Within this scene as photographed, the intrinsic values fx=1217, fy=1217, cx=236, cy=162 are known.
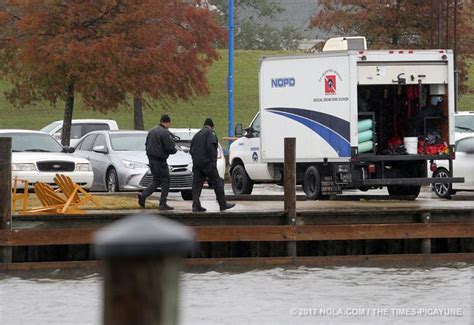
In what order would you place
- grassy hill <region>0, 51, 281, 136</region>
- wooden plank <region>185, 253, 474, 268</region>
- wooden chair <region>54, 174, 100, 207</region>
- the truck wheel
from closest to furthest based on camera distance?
wooden plank <region>185, 253, 474, 268</region>
wooden chair <region>54, 174, 100, 207</region>
the truck wheel
grassy hill <region>0, 51, 281, 136</region>

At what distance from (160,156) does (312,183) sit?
4271mm

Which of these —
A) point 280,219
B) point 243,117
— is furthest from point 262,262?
point 243,117

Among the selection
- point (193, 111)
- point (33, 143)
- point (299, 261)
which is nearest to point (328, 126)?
point (299, 261)

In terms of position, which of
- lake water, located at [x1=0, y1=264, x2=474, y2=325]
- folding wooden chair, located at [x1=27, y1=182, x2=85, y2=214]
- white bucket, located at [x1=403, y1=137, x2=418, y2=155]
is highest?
white bucket, located at [x1=403, y1=137, x2=418, y2=155]

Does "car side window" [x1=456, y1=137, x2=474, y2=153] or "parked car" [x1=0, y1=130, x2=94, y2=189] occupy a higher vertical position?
"car side window" [x1=456, y1=137, x2=474, y2=153]

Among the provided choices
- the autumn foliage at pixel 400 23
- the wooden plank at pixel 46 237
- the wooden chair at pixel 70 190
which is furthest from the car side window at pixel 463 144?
the autumn foliage at pixel 400 23

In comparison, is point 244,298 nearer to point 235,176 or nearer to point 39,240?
point 39,240

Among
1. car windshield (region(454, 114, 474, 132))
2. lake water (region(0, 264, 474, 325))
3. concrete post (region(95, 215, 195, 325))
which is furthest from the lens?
car windshield (region(454, 114, 474, 132))

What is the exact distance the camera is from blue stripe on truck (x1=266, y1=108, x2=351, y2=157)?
857 inches

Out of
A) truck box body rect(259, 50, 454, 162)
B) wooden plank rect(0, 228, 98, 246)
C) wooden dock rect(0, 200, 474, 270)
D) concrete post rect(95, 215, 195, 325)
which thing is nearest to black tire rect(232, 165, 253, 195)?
truck box body rect(259, 50, 454, 162)

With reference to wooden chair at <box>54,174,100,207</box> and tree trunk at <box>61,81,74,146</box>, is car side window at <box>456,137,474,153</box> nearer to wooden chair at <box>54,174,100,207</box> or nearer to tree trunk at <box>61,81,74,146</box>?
wooden chair at <box>54,174,100,207</box>

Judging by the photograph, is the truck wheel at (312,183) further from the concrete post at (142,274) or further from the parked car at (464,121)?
the concrete post at (142,274)

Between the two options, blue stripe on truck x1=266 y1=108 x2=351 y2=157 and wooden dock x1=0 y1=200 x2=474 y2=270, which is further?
blue stripe on truck x1=266 y1=108 x2=351 y2=157

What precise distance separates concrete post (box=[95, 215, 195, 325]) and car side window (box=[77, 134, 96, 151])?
23732mm
